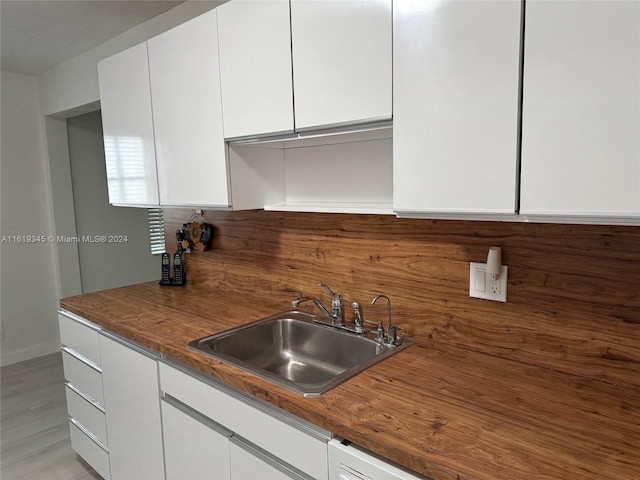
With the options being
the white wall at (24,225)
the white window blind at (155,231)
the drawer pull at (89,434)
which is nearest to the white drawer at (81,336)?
the drawer pull at (89,434)

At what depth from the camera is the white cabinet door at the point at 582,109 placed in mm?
875

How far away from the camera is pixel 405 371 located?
1.36m

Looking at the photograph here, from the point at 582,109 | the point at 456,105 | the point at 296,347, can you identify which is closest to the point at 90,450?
the point at 296,347

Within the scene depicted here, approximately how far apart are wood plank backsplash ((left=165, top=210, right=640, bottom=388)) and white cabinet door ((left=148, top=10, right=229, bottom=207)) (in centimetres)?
42

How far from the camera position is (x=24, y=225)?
13.0 feet

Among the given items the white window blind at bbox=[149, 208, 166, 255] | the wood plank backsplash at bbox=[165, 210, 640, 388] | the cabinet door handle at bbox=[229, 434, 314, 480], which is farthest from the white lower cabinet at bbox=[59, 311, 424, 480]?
the white window blind at bbox=[149, 208, 166, 255]

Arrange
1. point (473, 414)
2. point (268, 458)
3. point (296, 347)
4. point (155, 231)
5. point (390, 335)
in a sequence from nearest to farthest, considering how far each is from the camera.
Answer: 1. point (473, 414)
2. point (268, 458)
3. point (390, 335)
4. point (296, 347)
5. point (155, 231)

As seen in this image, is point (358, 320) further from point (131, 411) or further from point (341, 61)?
point (131, 411)

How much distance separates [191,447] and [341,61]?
4.88ft

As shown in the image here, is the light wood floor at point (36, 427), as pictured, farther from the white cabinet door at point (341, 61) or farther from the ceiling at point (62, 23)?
the ceiling at point (62, 23)

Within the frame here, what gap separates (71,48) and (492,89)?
327 cm

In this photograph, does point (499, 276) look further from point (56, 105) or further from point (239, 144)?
point (56, 105)

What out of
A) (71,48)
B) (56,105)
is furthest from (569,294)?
(56,105)

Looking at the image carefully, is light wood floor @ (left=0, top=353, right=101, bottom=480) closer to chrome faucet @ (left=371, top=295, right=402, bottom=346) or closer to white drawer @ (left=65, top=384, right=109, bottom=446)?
white drawer @ (left=65, top=384, right=109, bottom=446)
